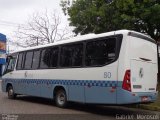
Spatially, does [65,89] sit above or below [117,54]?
below

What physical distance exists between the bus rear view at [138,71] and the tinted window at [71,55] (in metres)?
2.40

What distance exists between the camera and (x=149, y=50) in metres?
12.4

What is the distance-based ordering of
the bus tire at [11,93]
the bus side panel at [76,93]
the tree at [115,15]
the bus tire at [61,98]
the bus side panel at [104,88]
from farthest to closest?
the tree at [115,15] → the bus tire at [11,93] → the bus tire at [61,98] → the bus side panel at [76,93] → the bus side panel at [104,88]

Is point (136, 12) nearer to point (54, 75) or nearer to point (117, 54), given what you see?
point (54, 75)

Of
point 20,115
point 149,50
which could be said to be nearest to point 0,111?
point 20,115

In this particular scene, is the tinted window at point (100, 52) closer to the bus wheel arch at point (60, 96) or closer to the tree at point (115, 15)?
the bus wheel arch at point (60, 96)

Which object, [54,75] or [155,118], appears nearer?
[155,118]

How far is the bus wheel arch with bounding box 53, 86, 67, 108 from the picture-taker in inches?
559

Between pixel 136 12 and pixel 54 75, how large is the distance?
727 cm

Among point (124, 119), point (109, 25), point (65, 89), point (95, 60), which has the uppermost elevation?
point (109, 25)

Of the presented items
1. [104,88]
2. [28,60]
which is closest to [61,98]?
[104,88]

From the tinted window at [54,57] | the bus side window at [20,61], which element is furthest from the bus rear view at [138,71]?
the bus side window at [20,61]

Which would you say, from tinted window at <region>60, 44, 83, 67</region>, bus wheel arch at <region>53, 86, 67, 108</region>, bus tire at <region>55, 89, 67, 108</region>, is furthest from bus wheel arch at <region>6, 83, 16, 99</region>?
tinted window at <region>60, 44, 83, 67</region>

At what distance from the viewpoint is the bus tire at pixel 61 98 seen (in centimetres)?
1418
